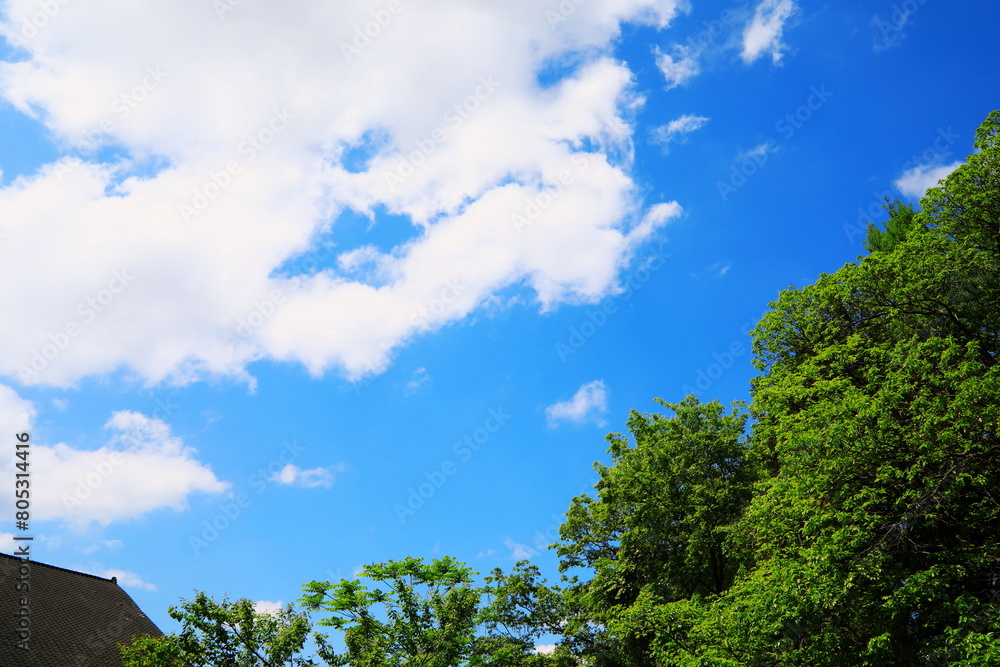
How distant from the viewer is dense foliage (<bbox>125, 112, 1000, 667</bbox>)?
55.8 feet

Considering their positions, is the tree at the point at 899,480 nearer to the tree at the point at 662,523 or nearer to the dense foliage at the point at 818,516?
the dense foliage at the point at 818,516

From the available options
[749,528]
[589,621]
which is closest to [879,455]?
[749,528]

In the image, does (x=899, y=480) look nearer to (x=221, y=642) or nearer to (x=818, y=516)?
(x=818, y=516)

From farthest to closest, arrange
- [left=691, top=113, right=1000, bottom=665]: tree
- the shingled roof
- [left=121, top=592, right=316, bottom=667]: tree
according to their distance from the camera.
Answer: the shingled roof
[left=121, top=592, right=316, bottom=667]: tree
[left=691, top=113, right=1000, bottom=665]: tree

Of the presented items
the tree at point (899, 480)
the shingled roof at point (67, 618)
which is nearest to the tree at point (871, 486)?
the tree at point (899, 480)

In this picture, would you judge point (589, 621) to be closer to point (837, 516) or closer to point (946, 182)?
point (837, 516)

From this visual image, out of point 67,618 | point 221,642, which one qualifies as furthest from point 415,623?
point 67,618

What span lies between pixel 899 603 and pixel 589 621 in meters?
14.3

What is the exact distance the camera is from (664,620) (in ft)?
72.0

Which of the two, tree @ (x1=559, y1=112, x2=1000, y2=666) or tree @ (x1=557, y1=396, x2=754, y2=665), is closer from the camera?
tree @ (x1=559, y1=112, x2=1000, y2=666)

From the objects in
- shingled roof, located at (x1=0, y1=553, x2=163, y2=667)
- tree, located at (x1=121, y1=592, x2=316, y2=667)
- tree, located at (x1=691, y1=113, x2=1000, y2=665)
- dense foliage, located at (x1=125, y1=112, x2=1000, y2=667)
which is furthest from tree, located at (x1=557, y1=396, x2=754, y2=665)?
shingled roof, located at (x1=0, y1=553, x2=163, y2=667)

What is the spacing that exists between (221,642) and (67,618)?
48.3ft

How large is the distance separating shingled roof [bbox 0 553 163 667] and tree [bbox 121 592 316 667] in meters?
8.98

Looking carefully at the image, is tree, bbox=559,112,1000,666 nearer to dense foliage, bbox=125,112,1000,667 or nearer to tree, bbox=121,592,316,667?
dense foliage, bbox=125,112,1000,667
